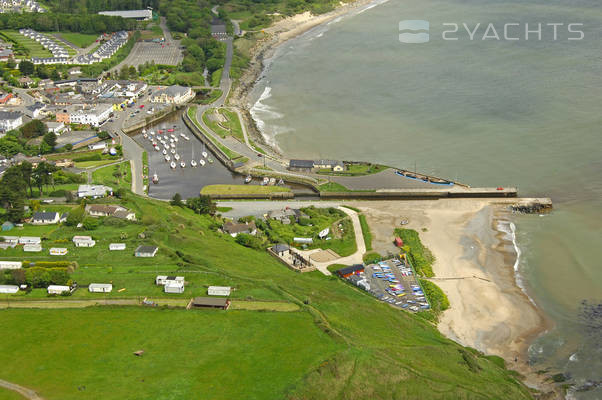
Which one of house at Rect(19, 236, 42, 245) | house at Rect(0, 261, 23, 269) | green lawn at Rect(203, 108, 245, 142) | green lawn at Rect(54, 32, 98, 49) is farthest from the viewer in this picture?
green lawn at Rect(54, 32, 98, 49)

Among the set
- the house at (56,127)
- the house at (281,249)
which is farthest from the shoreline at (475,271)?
the house at (56,127)

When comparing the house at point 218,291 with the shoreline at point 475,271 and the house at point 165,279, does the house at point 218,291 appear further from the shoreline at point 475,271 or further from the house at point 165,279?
the shoreline at point 475,271

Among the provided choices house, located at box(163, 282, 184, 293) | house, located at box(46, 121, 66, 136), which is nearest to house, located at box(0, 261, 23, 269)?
house, located at box(163, 282, 184, 293)

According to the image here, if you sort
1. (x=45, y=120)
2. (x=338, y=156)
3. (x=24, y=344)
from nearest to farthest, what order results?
1. (x=24, y=344)
2. (x=338, y=156)
3. (x=45, y=120)

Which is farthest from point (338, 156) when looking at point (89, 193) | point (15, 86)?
point (15, 86)

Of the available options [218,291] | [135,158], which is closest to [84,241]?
[218,291]

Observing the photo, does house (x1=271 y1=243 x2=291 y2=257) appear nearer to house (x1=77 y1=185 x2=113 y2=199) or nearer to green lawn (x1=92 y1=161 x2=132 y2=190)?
house (x1=77 y1=185 x2=113 y2=199)

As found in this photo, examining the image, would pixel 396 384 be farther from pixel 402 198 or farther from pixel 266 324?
pixel 402 198
